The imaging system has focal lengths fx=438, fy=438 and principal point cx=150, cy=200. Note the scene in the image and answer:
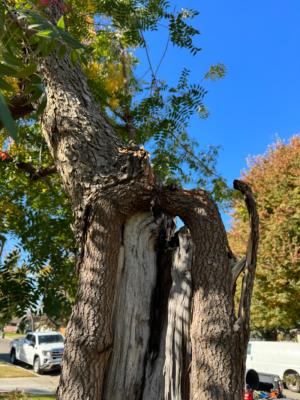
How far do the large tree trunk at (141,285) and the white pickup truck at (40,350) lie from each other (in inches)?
664

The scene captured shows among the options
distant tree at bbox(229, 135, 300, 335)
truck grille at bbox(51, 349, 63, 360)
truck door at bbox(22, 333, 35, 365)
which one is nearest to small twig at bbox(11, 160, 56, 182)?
distant tree at bbox(229, 135, 300, 335)

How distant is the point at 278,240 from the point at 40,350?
11156 mm

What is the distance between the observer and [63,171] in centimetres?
314

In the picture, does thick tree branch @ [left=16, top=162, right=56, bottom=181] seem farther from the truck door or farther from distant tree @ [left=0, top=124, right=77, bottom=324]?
the truck door

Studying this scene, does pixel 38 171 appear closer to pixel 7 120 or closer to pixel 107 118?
pixel 107 118

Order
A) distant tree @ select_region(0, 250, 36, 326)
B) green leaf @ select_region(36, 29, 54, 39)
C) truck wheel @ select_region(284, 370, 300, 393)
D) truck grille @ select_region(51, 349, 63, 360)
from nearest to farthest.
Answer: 1. green leaf @ select_region(36, 29, 54, 39)
2. distant tree @ select_region(0, 250, 36, 326)
3. truck wheel @ select_region(284, 370, 300, 393)
4. truck grille @ select_region(51, 349, 63, 360)

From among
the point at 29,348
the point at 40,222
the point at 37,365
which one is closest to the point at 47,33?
the point at 40,222

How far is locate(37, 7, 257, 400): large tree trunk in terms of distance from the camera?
2416 millimetres

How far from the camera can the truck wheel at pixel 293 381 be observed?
1573 cm

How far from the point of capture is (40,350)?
1905 cm

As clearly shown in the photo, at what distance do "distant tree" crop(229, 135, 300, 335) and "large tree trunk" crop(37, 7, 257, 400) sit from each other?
525 inches

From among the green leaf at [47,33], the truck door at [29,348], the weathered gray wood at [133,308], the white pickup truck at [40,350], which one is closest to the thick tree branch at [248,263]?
the weathered gray wood at [133,308]

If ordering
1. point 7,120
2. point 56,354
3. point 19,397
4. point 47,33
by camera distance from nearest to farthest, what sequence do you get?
point 7,120
point 47,33
point 19,397
point 56,354

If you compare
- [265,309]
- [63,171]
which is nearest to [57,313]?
[63,171]
